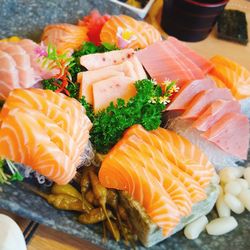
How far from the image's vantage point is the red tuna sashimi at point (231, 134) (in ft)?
5.72

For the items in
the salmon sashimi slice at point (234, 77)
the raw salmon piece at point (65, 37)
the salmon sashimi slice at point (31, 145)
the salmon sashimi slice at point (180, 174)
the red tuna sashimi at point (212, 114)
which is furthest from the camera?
the raw salmon piece at point (65, 37)

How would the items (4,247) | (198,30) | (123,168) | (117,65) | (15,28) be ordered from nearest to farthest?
(4,247), (123,168), (117,65), (15,28), (198,30)

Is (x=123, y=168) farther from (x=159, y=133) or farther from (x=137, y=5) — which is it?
(x=137, y=5)

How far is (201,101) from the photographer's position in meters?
1.78

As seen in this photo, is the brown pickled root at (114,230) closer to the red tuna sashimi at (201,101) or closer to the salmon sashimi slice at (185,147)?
the salmon sashimi slice at (185,147)

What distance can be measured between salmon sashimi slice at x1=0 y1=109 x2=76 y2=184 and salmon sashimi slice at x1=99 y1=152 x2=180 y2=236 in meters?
0.19

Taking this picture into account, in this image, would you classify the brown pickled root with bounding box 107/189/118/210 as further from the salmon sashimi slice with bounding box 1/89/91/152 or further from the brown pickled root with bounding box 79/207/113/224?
the salmon sashimi slice with bounding box 1/89/91/152

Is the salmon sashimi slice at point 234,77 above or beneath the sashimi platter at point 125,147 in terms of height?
above

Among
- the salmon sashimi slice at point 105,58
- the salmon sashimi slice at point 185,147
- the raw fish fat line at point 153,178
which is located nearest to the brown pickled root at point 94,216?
the raw fish fat line at point 153,178

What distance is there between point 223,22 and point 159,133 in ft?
5.19

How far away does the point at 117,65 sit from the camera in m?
1.91

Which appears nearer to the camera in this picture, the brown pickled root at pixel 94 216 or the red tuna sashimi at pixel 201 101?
the brown pickled root at pixel 94 216

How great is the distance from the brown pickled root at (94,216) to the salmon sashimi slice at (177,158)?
1.05ft

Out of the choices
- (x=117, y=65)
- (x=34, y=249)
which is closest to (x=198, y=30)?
(x=117, y=65)
